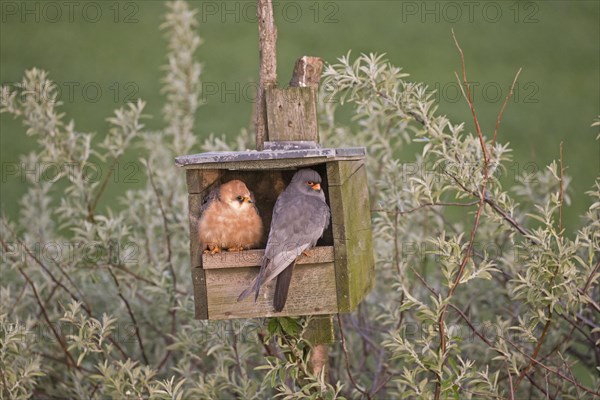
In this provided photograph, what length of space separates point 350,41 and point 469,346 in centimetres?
668

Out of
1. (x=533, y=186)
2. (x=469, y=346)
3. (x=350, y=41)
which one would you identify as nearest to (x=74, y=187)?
(x=469, y=346)

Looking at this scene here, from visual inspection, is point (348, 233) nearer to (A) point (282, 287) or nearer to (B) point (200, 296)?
(A) point (282, 287)

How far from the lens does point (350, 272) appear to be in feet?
11.0

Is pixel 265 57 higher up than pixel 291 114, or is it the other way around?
pixel 265 57

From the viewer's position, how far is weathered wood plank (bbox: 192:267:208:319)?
3.41 meters

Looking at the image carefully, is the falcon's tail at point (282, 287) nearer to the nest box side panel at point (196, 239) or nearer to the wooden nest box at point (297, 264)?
the wooden nest box at point (297, 264)

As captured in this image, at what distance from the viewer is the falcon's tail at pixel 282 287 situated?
10.9ft

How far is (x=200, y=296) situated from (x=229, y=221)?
337 millimetres

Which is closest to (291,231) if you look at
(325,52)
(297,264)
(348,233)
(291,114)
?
(297,264)

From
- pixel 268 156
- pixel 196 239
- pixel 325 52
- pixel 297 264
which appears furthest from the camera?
pixel 325 52

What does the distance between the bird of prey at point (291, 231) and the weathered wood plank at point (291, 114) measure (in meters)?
0.17

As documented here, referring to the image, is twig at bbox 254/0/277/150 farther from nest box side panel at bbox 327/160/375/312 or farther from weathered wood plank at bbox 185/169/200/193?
nest box side panel at bbox 327/160/375/312

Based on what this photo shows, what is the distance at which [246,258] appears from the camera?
11.1ft

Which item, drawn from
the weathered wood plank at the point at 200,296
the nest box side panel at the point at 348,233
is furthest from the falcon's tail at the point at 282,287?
the weathered wood plank at the point at 200,296
